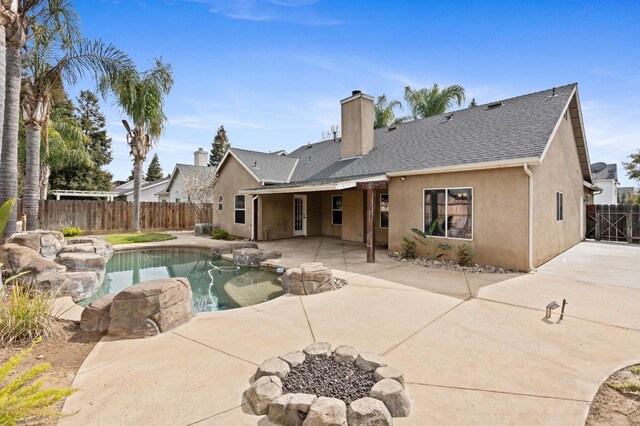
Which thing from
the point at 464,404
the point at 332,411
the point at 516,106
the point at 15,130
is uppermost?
the point at 516,106

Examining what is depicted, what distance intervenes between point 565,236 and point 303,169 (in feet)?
39.9

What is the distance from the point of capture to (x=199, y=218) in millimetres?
21250

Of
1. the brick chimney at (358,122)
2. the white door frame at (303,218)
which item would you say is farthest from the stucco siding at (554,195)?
the white door frame at (303,218)

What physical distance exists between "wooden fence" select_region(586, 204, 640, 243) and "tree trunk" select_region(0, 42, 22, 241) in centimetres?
2335

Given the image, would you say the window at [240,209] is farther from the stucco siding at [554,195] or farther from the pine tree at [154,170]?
the pine tree at [154,170]

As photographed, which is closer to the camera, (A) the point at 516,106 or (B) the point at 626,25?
(B) the point at 626,25

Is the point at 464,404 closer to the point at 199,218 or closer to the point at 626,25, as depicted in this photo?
the point at 626,25

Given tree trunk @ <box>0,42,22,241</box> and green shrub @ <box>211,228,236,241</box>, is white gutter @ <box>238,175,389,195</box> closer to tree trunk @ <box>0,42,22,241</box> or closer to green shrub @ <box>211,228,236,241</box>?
green shrub @ <box>211,228,236,241</box>

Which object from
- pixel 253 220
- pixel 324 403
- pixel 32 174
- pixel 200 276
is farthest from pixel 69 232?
pixel 324 403

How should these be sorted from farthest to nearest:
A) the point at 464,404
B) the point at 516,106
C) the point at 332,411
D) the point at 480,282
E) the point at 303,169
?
the point at 303,169 → the point at 516,106 → the point at 480,282 → the point at 464,404 → the point at 332,411

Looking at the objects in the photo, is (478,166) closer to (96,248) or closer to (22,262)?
(22,262)

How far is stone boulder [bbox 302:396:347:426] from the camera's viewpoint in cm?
241

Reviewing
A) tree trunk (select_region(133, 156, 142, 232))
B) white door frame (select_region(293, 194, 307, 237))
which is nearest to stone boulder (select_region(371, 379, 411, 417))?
white door frame (select_region(293, 194, 307, 237))

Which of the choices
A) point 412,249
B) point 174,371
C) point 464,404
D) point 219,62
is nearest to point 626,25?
point 412,249
